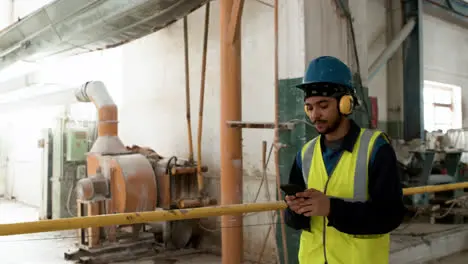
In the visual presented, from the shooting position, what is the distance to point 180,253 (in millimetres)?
4695

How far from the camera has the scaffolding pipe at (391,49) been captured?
586cm

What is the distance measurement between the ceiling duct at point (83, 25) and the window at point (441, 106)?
5.32 m

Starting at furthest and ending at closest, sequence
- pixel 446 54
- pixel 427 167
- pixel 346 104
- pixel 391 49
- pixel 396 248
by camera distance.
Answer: pixel 446 54, pixel 391 49, pixel 427 167, pixel 396 248, pixel 346 104

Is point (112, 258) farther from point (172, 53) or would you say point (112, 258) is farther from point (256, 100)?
point (172, 53)

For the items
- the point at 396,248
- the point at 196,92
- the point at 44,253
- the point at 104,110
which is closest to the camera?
the point at 396,248

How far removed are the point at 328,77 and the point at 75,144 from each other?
17.6 ft

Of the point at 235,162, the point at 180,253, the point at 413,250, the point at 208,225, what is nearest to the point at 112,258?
the point at 180,253

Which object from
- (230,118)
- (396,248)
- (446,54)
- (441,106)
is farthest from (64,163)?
(446,54)

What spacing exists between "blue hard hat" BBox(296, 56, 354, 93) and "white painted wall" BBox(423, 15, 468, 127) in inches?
262

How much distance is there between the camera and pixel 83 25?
4551 millimetres

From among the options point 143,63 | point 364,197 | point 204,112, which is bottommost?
point 364,197

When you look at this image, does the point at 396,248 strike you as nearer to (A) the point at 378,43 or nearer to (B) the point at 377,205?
(B) the point at 377,205

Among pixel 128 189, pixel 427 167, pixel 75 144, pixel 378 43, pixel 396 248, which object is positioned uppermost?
pixel 378 43

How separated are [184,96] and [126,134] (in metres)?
1.64
